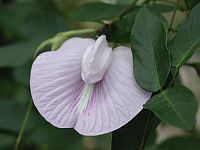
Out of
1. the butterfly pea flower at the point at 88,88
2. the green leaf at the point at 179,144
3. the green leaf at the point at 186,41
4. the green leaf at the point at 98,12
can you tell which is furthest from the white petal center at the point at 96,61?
the green leaf at the point at 179,144

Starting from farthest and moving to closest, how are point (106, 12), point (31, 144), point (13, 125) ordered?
point (31, 144)
point (13, 125)
point (106, 12)

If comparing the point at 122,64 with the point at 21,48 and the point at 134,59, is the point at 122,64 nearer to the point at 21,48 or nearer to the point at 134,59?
the point at 134,59

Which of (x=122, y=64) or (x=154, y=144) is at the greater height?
(x=122, y=64)

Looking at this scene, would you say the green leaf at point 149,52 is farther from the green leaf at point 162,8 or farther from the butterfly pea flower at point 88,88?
the green leaf at point 162,8

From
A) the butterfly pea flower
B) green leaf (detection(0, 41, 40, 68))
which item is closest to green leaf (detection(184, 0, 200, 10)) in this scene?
the butterfly pea flower

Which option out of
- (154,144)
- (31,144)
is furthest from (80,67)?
(31,144)

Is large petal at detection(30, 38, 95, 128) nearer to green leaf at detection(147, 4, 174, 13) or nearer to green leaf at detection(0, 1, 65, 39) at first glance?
green leaf at detection(147, 4, 174, 13)

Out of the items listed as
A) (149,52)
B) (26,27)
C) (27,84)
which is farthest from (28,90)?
(149,52)
